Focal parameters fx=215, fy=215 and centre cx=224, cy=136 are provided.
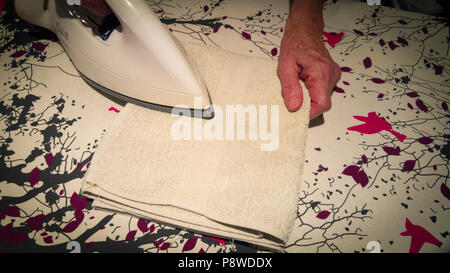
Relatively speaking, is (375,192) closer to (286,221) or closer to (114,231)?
(286,221)

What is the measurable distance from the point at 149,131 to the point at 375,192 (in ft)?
2.02

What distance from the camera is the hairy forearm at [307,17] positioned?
787 mm

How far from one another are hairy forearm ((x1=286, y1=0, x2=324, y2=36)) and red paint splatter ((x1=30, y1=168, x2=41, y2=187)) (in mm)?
929

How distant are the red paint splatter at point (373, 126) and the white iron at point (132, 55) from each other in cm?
48

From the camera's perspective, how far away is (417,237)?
520mm

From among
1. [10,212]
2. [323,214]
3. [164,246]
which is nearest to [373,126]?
[323,214]

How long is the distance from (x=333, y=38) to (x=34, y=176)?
109 centimetres

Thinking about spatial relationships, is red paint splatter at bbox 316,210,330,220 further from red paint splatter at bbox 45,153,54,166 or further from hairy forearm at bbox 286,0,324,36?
red paint splatter at bbox 45,153,54,166

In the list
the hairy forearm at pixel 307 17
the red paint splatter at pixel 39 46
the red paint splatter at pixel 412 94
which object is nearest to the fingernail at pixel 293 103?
the hairy forearm at pixel 307 17

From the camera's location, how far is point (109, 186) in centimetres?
49

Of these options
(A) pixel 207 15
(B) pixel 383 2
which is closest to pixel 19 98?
(A) pixel 207 15

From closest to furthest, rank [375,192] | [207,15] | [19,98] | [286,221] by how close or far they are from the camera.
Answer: [286,221] < [375,192] < [19,98] < [207,15]

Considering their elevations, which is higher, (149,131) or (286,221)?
(149,131)

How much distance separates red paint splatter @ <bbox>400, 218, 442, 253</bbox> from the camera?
511 mm
